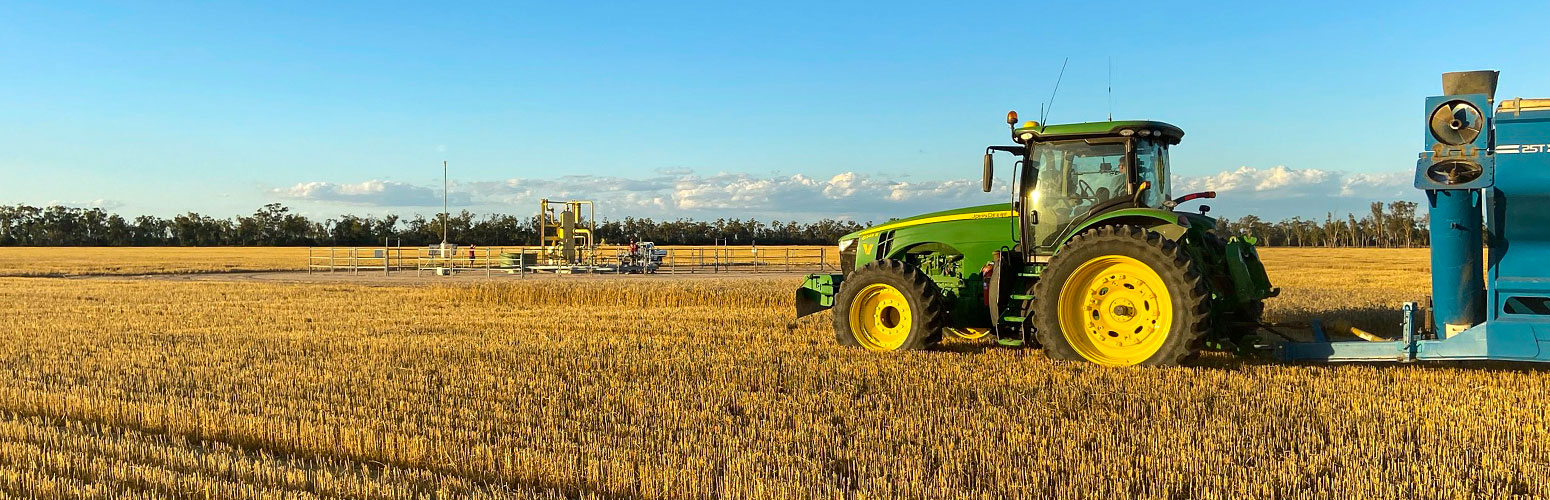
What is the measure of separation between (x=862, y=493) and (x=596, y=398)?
9.37 ft

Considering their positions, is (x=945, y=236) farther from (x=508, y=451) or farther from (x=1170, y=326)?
(x=508, y=451)

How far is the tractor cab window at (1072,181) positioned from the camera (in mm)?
8406

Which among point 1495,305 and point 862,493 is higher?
point 1495,305

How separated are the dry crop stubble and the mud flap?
0.34 metres

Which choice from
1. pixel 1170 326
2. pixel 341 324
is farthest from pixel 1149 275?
pixel 341 324

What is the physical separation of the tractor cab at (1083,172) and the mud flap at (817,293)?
2.11 metres

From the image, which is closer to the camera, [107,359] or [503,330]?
[107,359]

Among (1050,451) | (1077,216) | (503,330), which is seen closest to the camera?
(1050,451)

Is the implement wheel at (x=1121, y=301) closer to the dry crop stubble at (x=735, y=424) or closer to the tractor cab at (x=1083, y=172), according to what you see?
the dry crop stubble at (x=735, y=424)

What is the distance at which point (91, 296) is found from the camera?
19141 millimetres

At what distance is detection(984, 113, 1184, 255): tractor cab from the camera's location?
8.33 m

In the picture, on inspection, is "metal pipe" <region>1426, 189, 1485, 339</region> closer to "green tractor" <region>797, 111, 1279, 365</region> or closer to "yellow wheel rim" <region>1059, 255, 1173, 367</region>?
"green tractor" <region>797, 111, 1279, 365</region>

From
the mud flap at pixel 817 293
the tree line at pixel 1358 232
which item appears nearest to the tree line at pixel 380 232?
the tree line at pixel 1358 232

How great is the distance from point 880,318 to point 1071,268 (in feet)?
6.83
